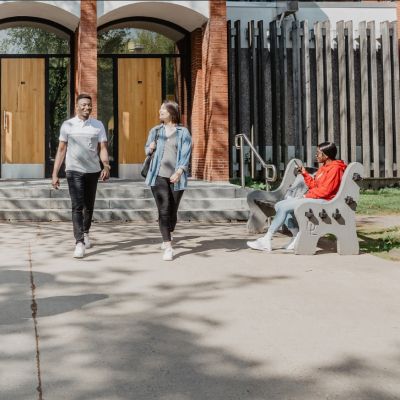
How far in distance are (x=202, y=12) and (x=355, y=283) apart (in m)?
10.8

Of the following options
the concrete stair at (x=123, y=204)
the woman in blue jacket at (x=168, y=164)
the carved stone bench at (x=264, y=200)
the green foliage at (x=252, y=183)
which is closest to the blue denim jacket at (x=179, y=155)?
the woman in blue jacket at (x=168, y=164)

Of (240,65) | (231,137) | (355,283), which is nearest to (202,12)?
(240,65)

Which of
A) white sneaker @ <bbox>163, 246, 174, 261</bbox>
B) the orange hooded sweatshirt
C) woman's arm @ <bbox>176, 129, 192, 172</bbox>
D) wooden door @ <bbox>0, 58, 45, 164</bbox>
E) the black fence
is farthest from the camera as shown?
wooden door @ <bbox>0, 58, 45, 164</bbox>

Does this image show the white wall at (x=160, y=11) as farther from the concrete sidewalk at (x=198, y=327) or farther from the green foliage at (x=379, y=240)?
the concrete sidewalk at (x=198, y=327)

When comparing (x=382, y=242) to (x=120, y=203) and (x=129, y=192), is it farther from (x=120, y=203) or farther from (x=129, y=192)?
(x=129, y=192)

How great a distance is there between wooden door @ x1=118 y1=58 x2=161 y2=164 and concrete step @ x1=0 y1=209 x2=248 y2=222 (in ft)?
19.2

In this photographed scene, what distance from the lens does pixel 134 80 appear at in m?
17.4

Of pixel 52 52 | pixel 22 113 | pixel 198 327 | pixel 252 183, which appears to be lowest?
pixel 198 327

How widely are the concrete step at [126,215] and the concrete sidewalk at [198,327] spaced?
3.88 metres

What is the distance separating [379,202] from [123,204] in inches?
237

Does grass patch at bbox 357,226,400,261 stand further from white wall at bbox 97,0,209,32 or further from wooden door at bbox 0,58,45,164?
wooden door at bbox 0,58,45,164

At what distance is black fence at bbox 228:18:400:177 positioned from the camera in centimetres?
1694

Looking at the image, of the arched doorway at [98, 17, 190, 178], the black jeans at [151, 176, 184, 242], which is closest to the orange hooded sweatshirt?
the black jeans at [151, 176, 184, 242]

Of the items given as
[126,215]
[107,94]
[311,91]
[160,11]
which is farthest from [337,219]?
[107,94]
